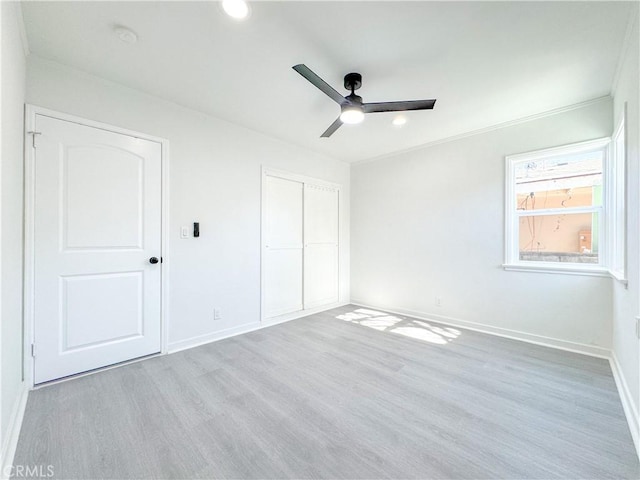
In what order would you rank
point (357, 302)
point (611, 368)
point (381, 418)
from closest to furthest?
1. point (381, 418)
2. point (611, 368)
3. point (357, 302)

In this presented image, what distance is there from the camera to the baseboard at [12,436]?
135 centimetres

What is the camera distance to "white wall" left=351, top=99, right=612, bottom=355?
2834mm

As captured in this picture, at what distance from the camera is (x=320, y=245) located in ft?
14.6

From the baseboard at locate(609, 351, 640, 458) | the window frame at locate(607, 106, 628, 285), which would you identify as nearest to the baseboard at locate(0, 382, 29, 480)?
the baseboard at locate(609, 351, 640, 458)

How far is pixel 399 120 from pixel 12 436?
401 centimetres

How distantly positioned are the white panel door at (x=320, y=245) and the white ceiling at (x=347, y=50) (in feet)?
5.32

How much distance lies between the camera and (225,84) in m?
2.46

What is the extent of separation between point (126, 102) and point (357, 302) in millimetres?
4163

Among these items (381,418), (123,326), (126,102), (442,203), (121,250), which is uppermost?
(126,102)

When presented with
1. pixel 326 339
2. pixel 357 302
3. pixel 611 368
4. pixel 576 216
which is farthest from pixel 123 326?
pixel 576 216

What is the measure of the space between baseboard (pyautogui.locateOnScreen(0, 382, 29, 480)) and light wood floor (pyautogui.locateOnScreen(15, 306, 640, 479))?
1.5 inches

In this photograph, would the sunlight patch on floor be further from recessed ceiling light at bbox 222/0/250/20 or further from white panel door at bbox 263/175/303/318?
recessed ceiling light at bbox 222/0/250/20

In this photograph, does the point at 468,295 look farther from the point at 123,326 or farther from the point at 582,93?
the point at 123,326

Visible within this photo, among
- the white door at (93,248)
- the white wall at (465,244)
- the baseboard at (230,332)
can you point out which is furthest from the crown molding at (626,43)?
the baseboard at (230,332)
